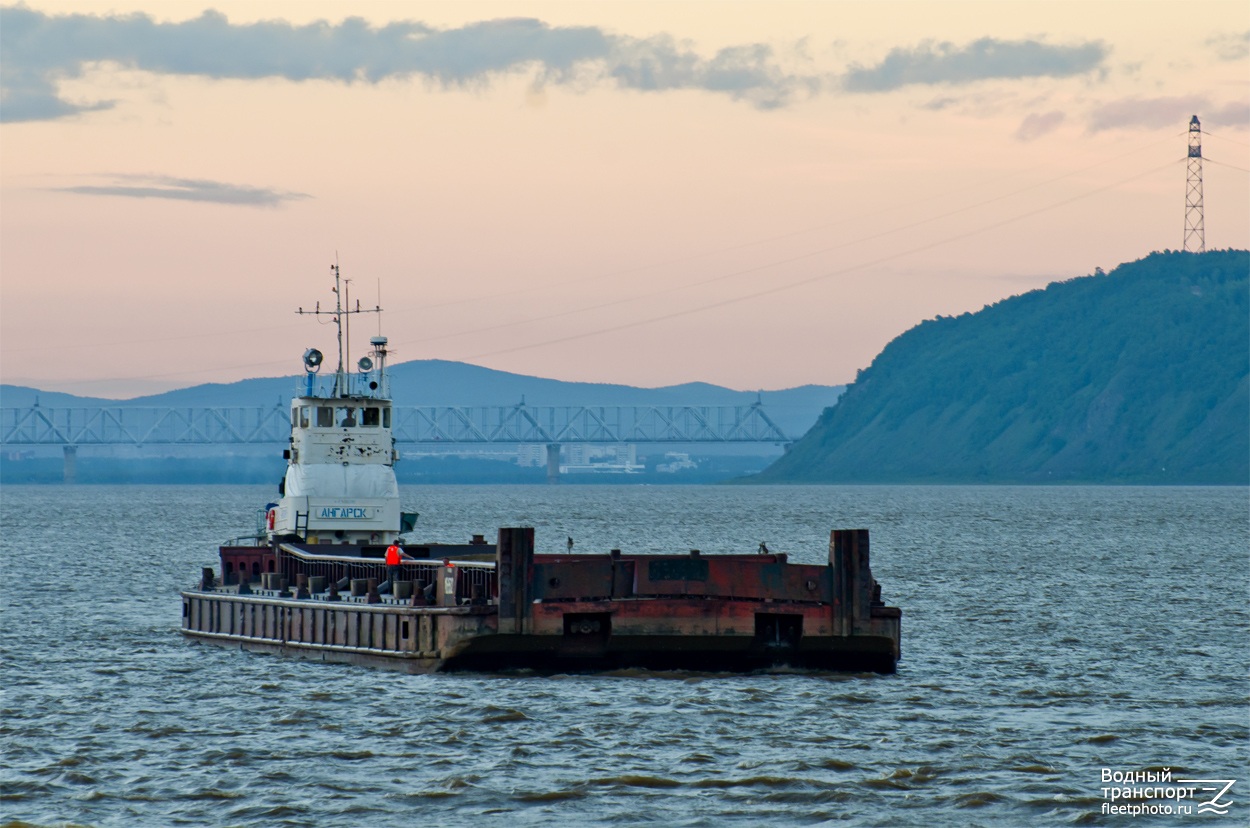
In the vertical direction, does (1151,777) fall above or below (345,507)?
below

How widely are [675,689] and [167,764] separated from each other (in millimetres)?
10652

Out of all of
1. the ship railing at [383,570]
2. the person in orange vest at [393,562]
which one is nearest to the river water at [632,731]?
the ship railing at [383,570]

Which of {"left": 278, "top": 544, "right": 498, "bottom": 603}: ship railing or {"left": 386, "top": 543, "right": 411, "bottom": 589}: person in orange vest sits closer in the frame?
{"left": 278, "top": 544, "right": 498, "bottom": 603}: ship railing

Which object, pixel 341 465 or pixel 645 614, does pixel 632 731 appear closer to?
pixel 645 614

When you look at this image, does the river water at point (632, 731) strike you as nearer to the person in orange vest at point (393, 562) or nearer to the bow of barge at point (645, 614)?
the bow of barge at point (645, 614)

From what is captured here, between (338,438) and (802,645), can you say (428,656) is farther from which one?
(338,438)

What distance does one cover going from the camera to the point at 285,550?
4972 centimetres

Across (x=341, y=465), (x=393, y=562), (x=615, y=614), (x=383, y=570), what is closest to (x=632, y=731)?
(x=615, y=614)

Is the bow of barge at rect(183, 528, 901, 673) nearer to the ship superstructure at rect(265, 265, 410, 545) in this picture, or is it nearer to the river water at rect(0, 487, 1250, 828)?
the river water at rect(0, 487, 1250, 828)

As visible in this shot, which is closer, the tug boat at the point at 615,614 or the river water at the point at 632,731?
the river water at the point at 632,731

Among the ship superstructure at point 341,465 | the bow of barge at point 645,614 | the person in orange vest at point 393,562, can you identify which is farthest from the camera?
the ship superstructure at point 341,465

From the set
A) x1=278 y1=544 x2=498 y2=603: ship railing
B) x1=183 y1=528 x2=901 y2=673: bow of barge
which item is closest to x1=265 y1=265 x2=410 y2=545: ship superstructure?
x1=278 y1=544 x2=498 y2=603: ship railing

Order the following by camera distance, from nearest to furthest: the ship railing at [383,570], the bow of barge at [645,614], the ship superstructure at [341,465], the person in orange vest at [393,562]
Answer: the bow of barge at [645,614] < the ship railing at [383,570] < the person in orange vest at [393,562] < the ship superstructure at [341,465]

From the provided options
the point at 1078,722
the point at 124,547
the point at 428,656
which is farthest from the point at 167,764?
the point at 124,547
